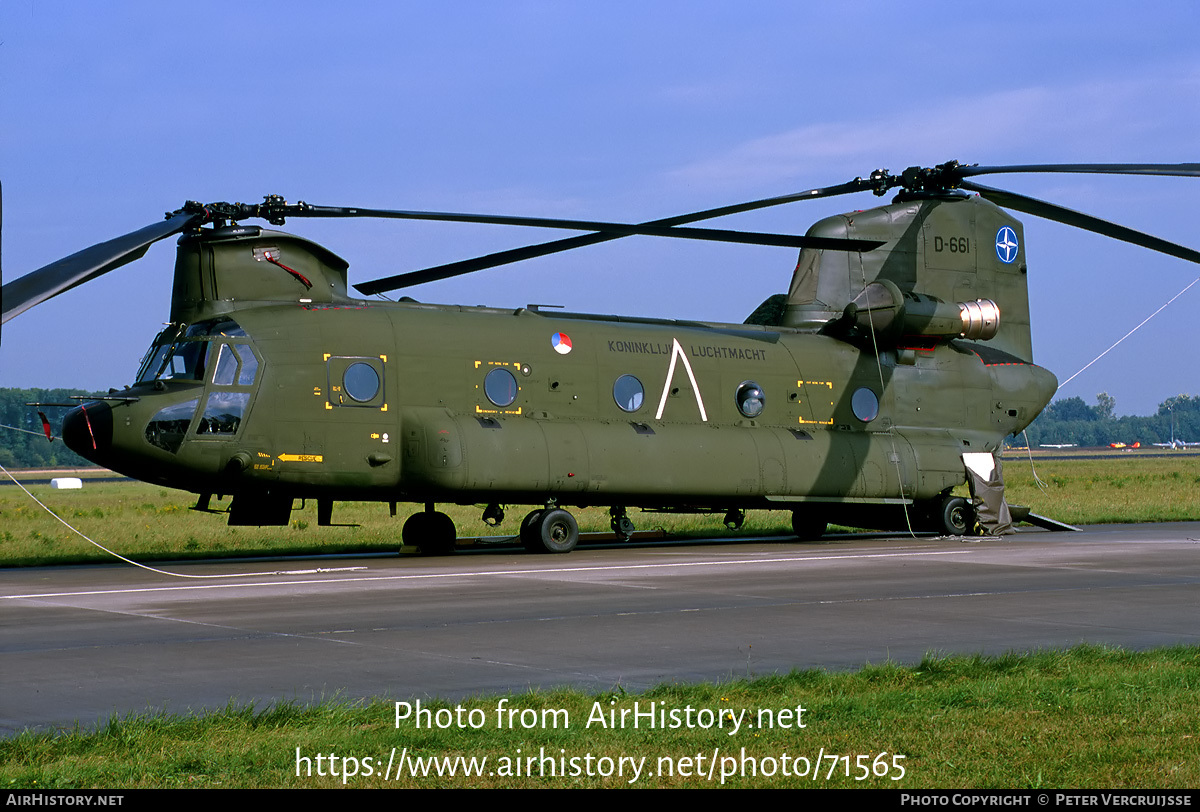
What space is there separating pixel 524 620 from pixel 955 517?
1460cm

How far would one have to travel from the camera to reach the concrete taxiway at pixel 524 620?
909 centimetres

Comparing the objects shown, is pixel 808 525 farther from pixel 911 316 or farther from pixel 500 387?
pixel 500 387

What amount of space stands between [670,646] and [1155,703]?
390 cm

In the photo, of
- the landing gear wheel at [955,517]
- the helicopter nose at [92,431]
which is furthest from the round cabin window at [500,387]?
the landing gear wheel at [955,517]

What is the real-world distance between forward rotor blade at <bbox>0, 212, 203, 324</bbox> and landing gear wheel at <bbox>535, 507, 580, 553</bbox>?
699cm

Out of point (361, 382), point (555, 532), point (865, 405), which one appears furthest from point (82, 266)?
point (865, 405)

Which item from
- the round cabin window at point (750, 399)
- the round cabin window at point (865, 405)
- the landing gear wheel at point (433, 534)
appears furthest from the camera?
the round cabin window at point (865, 405)

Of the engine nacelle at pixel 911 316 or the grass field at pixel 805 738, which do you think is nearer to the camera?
the grass field at pixel 805 738

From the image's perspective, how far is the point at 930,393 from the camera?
2506 cm

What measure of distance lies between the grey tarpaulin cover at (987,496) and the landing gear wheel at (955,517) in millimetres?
200

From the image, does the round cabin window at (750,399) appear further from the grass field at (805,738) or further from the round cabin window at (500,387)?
the grass field at (805,738)

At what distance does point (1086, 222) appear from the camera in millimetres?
20891

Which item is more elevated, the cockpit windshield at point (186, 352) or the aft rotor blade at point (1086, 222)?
the aft rotor blade at point (1086, 222)
